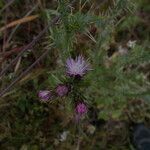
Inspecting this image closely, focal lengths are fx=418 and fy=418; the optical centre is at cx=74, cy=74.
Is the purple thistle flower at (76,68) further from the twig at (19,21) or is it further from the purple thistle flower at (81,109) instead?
the twig at (19,21)

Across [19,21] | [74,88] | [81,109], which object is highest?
[19,21]

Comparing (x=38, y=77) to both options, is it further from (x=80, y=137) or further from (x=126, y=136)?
(x=126, y=136)

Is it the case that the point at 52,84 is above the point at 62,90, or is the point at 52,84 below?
above

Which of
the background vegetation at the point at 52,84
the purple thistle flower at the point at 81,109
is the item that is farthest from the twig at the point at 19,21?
the purple thistle flower at the point at 81,109

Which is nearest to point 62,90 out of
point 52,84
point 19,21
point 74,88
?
point 74,88

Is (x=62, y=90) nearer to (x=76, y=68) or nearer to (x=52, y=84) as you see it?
(x=76, y=68)

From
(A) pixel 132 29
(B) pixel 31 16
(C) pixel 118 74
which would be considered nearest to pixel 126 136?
(C) pixel 118 74

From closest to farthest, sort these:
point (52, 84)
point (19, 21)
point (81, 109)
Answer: point (81, 109)
point (52, 84)
point (19, 21)

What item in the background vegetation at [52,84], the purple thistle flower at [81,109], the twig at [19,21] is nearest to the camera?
the purple thistle flower at [81,109]

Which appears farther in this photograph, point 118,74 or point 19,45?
point 19,45
